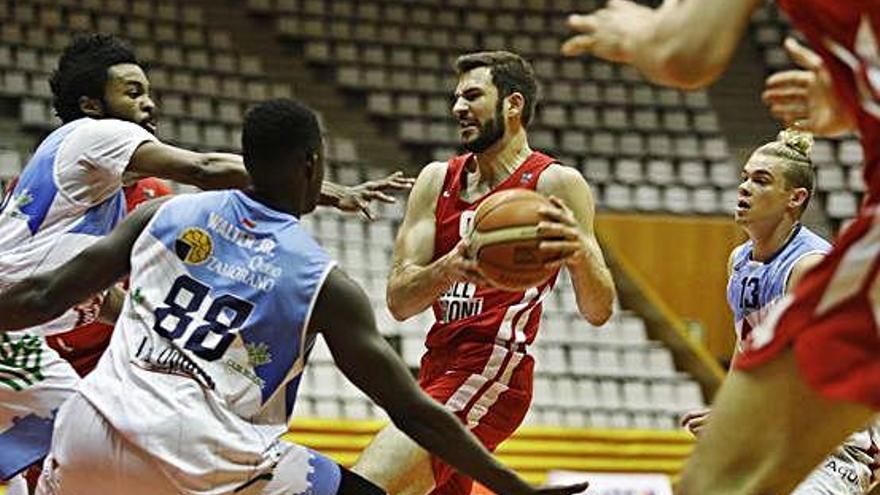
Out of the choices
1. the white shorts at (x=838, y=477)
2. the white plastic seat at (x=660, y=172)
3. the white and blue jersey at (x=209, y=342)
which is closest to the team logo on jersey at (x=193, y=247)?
the white and blue jersey at (x=209, y=342)

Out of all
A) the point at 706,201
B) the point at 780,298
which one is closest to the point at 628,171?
the point at 706,201

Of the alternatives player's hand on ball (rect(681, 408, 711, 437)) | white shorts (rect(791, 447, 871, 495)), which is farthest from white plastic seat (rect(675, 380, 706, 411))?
player's hand on ball (rect(681, 408, 711, 437))

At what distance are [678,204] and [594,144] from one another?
51.6 inches

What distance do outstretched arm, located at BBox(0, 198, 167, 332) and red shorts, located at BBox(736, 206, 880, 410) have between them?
73.0 inches

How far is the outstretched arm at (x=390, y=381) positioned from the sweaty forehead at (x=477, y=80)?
90.0 inches

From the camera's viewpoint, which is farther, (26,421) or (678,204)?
(678,204)

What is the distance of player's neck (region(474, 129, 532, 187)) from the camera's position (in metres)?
6.44

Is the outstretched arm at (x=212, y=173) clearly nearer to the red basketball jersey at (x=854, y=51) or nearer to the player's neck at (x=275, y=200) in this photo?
the player's neck at (x=275, y=200)

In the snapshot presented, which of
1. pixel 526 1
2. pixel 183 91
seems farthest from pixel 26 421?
pixel 526 1

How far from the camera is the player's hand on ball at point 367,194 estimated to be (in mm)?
5586

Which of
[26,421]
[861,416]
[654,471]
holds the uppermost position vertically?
[861,416]

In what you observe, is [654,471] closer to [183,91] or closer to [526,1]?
[183,91]

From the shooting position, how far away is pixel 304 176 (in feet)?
14.7

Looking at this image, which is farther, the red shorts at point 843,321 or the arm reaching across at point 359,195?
the arm reaching across at point 359,195
